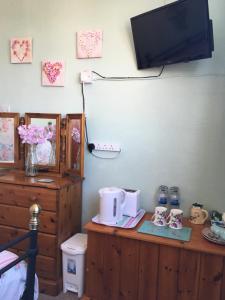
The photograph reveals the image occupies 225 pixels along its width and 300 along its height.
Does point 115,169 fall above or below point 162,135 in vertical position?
below

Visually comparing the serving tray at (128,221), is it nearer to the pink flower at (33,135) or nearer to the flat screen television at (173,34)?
the pink flower at (33,135)

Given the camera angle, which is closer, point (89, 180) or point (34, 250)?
point (34, 250)

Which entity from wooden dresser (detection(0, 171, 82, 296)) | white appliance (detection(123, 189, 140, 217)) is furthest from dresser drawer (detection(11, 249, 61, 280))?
white appliance (detection(123, 189, 140, 217))

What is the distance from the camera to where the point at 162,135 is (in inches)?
84.5

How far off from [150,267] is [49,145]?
126 cm

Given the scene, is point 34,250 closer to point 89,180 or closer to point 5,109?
point 89,180

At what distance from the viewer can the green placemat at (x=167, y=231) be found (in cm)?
175

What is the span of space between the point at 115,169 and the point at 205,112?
0.84 meters

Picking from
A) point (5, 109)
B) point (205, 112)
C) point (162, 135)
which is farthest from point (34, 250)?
point (5, 109)

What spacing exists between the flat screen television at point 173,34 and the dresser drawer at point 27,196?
3.92 feet

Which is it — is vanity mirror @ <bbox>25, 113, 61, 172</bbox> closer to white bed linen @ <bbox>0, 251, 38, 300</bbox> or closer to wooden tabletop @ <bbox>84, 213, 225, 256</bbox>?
wooden tabletop @ <bbox>84, 213, 225, 256</bbox>

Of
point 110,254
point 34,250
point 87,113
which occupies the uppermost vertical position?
point 87,113

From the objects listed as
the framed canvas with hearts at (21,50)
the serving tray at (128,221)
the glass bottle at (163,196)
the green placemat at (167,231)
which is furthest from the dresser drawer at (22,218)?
the framed canvas with hearts at (21,50)

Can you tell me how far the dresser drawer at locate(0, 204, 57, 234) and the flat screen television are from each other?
1333 millimetres
